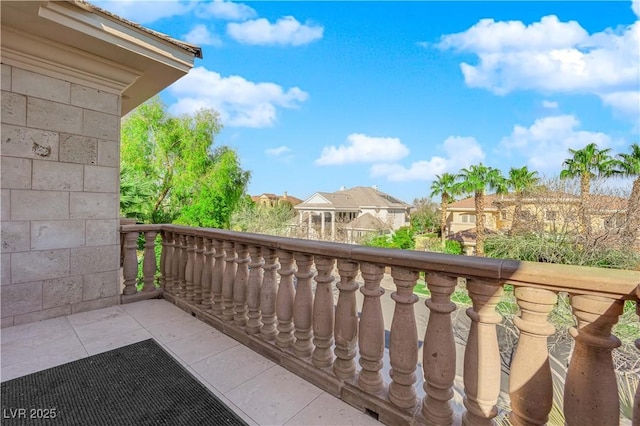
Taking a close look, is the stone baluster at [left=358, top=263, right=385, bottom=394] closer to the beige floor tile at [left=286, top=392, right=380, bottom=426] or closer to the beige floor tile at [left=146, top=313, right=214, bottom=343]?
the beige floor tile at [left=286, top=392, right=380, bottom=426]

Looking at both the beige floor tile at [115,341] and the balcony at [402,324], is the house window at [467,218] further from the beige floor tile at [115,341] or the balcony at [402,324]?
the beige floor tile at [115,341]

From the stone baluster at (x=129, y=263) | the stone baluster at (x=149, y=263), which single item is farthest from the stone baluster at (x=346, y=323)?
the stone baluster at (x=129, y=263)

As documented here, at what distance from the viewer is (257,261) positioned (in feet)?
6.78

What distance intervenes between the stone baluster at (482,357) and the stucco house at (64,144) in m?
3.33

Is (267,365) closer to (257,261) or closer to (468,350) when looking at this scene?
(257,261)

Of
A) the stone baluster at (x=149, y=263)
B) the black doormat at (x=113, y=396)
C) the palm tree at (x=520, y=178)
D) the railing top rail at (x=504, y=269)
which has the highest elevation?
the palm tree at (x=520, y=178)

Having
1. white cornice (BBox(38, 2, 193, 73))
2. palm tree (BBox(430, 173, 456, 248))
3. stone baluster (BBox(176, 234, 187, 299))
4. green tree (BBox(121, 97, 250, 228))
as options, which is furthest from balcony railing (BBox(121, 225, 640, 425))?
palm tree (BBox(430, 173, 456, 248))

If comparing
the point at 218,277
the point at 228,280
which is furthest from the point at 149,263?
the point at 228,280

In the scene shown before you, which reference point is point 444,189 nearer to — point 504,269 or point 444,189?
point 444,189

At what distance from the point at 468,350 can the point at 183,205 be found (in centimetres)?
1611

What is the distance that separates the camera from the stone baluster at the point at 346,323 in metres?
1.57

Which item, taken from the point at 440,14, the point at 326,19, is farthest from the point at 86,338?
the point at 440,14

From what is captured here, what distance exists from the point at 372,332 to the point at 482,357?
51cm

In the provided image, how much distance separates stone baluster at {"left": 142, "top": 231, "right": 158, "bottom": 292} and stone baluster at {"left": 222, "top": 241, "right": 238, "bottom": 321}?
1412 mm
